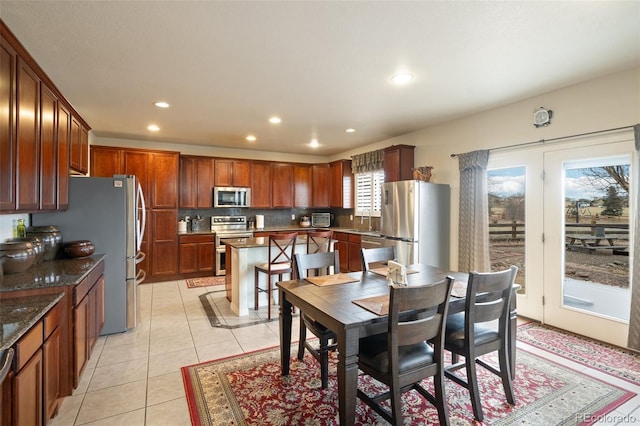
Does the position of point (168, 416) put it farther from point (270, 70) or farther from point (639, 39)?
point (639, 39)

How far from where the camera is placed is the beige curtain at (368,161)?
5.64m

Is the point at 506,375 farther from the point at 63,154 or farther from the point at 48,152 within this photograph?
the point at 63,154

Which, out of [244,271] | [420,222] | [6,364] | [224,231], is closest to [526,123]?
[420,222]

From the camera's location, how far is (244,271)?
3.88m

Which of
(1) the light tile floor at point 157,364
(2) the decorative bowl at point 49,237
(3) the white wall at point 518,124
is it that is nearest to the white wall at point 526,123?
(3) the white wall at point 518,124

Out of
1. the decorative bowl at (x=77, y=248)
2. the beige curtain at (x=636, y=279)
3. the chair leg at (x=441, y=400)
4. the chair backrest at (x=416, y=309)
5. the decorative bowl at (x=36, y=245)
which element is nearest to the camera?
the chair backrest at (x=416, y=309)

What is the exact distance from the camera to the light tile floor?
2.00m

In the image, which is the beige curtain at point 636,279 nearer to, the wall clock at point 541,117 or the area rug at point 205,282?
the wall clock at point 541,117

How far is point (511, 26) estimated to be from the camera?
7.02 ft

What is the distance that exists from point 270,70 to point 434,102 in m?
2.01

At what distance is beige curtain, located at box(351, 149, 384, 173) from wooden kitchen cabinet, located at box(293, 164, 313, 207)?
3.70 feet

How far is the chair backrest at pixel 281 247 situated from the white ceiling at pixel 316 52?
160 centimetres

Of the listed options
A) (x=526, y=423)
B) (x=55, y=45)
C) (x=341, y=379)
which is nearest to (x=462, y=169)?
(x=526, y=423)

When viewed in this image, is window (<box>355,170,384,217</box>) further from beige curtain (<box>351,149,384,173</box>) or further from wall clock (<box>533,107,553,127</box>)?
wall clock (<box>533,107,553,127</box>)
